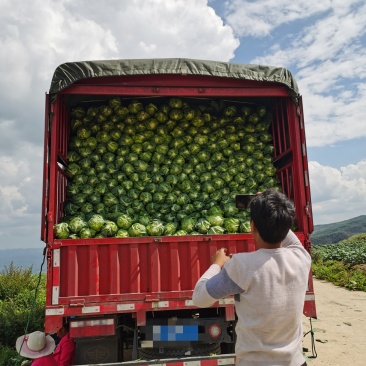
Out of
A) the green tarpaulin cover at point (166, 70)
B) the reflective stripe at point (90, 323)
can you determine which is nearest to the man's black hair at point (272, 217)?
the reflective stripe at point (90, 323)

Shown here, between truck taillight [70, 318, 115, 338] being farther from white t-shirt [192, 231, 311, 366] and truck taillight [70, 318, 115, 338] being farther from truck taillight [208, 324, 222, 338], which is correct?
white t-shirt [192, 231, 311, 366]

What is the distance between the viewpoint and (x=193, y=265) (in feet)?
14.2

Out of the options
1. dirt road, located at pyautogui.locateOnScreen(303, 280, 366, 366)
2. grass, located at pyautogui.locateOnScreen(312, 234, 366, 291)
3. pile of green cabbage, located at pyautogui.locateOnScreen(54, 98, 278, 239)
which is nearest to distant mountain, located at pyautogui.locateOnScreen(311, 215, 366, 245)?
grass, located at pyautogui.locateOnScreen(312, 234, 366, 291)

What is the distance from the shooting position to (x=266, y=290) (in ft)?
6.74

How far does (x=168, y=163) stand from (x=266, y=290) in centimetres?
377

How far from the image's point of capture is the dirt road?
19.1 feet

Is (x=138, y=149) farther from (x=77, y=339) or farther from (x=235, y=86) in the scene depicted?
(x=77, y=339)

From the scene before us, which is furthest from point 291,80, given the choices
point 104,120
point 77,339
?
point 77,339

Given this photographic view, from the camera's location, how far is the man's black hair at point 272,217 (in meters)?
2.12

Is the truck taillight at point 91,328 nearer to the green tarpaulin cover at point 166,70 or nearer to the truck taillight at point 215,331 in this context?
the truck taillight at point 215,331

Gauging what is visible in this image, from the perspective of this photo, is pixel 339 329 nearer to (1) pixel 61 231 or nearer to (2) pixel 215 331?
(2) pixel 215 331

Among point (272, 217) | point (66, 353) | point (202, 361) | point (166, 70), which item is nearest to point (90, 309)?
point (66, 353)

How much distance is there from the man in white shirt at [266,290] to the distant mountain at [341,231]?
5641cm

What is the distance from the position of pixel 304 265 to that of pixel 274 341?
1.49ft
